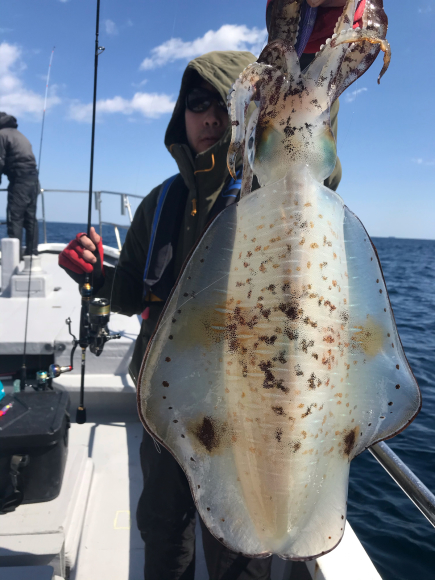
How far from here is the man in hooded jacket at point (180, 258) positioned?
1.75m

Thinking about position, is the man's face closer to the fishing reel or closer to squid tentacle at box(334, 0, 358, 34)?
squid tentacle at box(334, 0, 358, 34)

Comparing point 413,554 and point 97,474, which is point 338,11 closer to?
point 97,474

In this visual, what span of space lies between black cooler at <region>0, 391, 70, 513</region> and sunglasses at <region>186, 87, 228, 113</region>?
2118 millimetres

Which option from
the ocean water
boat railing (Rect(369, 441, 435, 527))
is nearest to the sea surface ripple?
the ocean water

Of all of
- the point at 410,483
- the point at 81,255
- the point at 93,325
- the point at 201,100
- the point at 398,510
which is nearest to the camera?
A: the point at 410,483

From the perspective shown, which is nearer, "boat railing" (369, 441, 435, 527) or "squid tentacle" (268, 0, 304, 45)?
"squid tentacle" (268, 0, 304, 45)

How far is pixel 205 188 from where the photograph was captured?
181 centimetres

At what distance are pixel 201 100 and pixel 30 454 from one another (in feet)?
7.62

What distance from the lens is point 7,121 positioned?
23.7 ft

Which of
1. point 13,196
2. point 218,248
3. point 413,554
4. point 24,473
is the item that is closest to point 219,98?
point 218,248

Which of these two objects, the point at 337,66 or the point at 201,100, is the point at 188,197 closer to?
the point at 201,100

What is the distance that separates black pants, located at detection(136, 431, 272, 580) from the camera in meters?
1.77

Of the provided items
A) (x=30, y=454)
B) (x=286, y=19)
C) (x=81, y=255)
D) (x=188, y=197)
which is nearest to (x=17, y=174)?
(x=30, y=454)

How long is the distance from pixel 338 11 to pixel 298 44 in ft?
0.53
